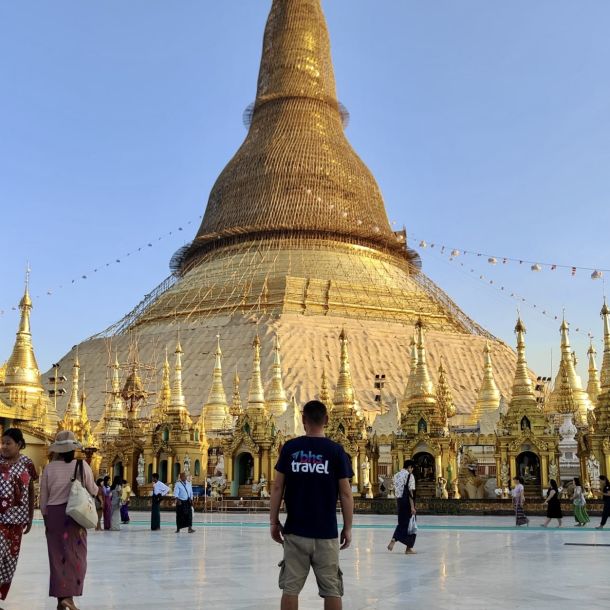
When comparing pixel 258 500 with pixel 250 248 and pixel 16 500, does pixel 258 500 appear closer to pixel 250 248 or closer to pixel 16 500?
pixel 16 500

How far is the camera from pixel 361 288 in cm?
5434

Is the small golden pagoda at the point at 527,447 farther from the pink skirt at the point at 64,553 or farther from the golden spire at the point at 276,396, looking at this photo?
the pink skirt at the point at 64,553

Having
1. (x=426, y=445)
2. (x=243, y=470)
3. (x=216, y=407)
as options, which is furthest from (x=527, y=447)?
(x=216, y=407)

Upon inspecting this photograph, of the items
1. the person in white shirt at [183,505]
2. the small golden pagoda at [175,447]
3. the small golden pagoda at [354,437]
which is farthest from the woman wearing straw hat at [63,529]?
the small golden pagoda at [175,447]

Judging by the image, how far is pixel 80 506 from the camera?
6.93 meters

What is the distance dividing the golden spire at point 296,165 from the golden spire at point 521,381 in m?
26.0

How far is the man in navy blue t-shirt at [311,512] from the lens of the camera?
5637 millimetres

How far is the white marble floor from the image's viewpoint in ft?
24.2

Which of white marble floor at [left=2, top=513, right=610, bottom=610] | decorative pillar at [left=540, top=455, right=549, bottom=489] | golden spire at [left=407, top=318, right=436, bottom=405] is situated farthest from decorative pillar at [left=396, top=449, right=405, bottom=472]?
white marble floor at [left=2, top=513, right=610, bottom=610]

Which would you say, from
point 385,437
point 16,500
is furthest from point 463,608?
point 385,437

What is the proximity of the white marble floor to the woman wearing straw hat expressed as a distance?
41 cm

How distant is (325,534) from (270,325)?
43.9 m

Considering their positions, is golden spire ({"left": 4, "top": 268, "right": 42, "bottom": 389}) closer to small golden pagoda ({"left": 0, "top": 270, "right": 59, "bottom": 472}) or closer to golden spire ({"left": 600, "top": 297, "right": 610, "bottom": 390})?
small golden pagoda ({"left": 0, "top": 270, "right": 59, "bottom": 472})

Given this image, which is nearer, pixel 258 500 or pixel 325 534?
pixel 325 534
